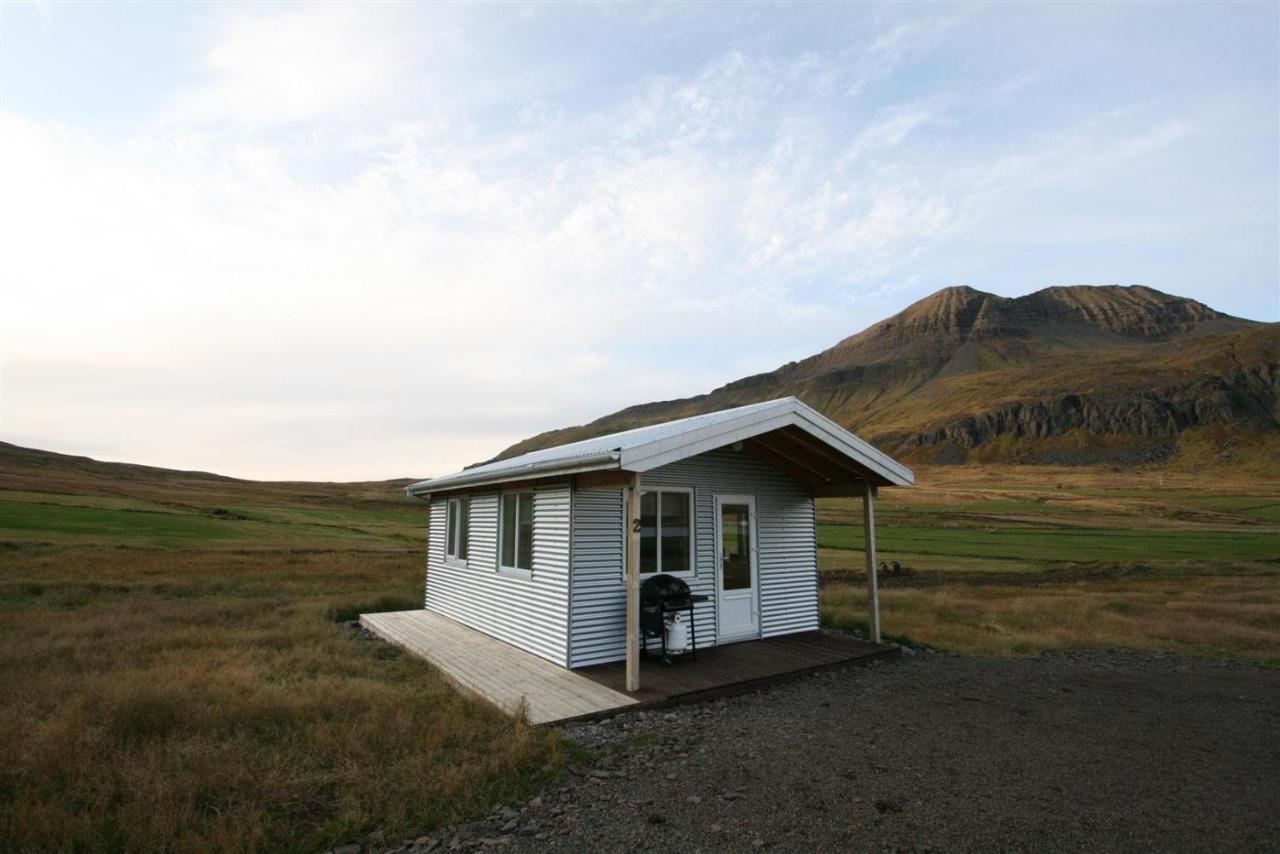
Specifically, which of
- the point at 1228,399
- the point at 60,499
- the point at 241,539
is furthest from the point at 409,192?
the point at 1228,399

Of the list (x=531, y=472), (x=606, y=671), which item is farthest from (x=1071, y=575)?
(x=531, y=472)

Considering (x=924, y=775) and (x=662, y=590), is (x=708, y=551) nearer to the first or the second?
(x=662, y=590)

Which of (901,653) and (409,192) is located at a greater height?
(409,192)

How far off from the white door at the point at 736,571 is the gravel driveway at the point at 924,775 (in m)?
1.83

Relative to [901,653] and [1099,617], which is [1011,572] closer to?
[1099,617]

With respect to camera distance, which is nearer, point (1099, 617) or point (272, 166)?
point (272, 166)

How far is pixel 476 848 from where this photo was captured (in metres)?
4.03

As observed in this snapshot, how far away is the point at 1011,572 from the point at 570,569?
68.9 feet

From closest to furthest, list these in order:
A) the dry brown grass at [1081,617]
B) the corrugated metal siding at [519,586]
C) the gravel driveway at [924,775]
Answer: the gravel driveway at [924,775], the corrugated metal siding at [519,586], the dry brown grass at [1081,617]

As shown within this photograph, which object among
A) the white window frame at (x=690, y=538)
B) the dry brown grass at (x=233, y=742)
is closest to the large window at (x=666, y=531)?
the white window frame at (x=690, y=538)

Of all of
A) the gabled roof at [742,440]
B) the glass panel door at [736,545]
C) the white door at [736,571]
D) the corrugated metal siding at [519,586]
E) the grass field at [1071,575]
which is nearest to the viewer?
the gabled roof at [742,440]

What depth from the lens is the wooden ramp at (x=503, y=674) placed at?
22.1ft

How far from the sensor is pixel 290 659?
29.0 ft

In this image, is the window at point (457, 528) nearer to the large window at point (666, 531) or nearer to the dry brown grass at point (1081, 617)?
the large window at point (666, 531)
